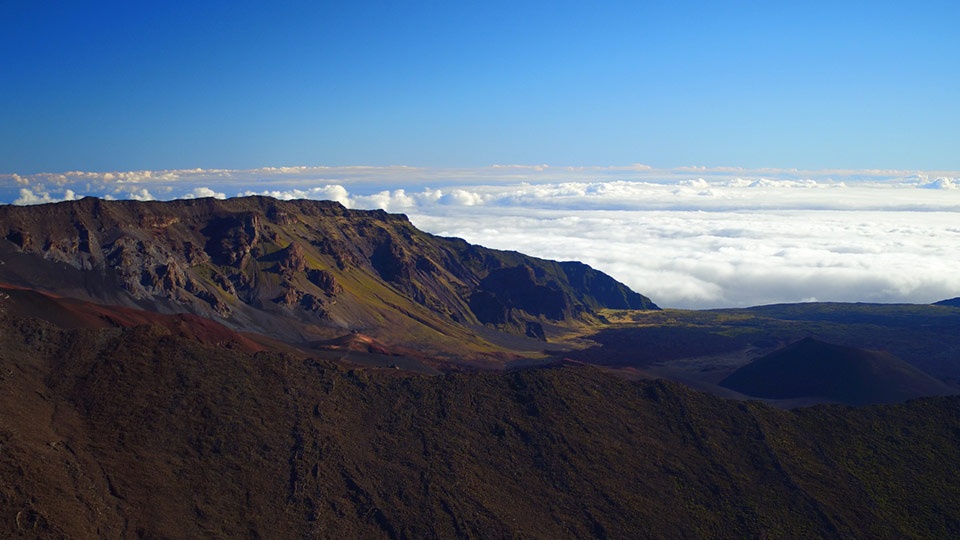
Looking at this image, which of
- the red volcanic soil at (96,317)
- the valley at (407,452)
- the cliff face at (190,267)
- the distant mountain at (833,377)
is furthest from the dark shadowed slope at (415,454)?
the cliff face at (190,267)

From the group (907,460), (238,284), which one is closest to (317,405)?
(907,460)

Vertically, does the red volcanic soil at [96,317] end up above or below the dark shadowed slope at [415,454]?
above

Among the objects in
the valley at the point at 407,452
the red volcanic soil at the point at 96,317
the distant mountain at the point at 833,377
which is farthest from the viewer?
the distant mountain at the point at 833,377

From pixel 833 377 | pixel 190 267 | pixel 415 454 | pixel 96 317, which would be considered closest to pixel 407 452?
pixel 415 454

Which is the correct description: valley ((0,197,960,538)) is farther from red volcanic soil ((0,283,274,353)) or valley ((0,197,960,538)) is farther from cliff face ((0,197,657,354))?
cliff face ((0,197,657,354))

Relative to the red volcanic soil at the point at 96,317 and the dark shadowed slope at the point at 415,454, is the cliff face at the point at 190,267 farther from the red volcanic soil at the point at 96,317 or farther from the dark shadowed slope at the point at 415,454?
the dark shadowed slope at the point at 415,454

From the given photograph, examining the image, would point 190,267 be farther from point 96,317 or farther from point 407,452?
point 407,452
